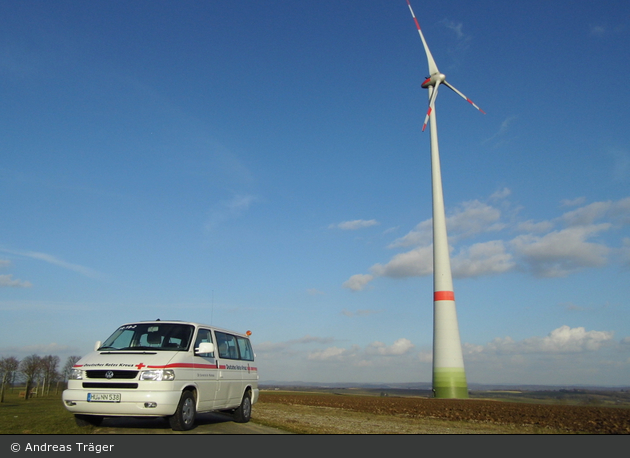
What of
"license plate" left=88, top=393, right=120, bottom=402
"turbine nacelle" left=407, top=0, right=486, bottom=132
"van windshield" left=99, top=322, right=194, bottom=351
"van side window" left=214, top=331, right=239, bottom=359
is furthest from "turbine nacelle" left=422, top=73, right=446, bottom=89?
"license plate" left=88, top=393, right=120, bottom=402

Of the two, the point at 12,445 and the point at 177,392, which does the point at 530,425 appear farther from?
the point at 12,445

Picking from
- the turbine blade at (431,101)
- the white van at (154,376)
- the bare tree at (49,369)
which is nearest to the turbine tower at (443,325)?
the turbine blade at (431,101)

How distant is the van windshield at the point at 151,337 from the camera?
434 inches

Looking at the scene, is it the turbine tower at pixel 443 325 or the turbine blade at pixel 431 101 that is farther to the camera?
the turbine blade at pixel 431 101

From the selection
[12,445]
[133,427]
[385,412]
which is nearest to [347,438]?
[133,427]

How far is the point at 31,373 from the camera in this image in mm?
55531

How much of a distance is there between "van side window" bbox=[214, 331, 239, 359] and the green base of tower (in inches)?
936

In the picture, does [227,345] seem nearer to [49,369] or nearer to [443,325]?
[443,325]

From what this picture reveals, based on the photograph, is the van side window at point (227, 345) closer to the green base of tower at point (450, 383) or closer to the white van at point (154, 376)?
the white van at point (154, 376)

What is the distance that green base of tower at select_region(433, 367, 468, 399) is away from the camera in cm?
3350

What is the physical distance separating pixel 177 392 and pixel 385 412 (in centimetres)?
1389

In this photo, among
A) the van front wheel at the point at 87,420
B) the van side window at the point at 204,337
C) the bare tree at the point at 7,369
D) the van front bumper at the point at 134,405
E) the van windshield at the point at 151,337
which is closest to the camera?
the van front bumper at the point at 134,405

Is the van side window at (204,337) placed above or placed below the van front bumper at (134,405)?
above

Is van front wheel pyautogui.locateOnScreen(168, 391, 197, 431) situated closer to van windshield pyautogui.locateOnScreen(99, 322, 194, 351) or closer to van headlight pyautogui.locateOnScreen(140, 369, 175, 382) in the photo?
van headlight pyautogui.locateOnScreen(140, 369, 175, 382)
